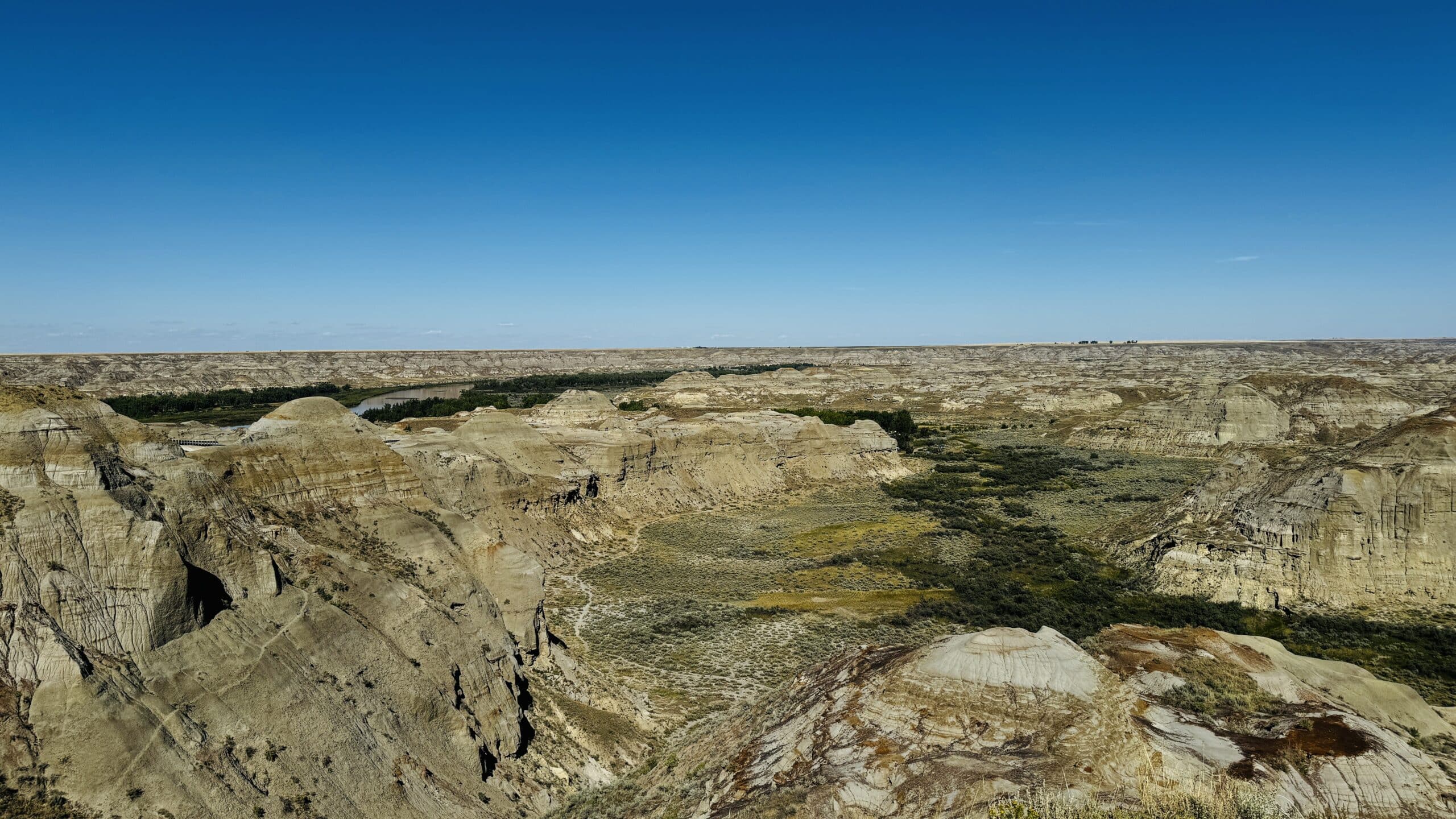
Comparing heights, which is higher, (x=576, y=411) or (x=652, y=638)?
(x=576, y=411)

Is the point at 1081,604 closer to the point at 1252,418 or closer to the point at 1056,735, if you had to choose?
the point at 1056,735

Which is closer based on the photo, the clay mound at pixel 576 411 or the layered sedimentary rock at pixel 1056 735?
the layered sedimentary rock at pixel 1056 735

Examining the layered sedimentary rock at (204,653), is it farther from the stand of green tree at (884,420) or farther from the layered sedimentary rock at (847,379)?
the layered sedimentary rock at (847,379)

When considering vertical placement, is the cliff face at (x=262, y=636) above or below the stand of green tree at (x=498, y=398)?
above

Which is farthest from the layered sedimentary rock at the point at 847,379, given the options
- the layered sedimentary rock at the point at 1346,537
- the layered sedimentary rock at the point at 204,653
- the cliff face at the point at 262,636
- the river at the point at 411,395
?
the layered sedimentary rock at the point at 204,653

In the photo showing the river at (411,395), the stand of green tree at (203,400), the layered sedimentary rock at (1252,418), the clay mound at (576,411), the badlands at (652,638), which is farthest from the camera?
the river at (411,395)

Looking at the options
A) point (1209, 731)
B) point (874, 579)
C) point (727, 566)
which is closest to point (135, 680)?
point (1209, 731)

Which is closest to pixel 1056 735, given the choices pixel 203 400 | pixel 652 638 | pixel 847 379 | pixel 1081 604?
pixel 652 638
